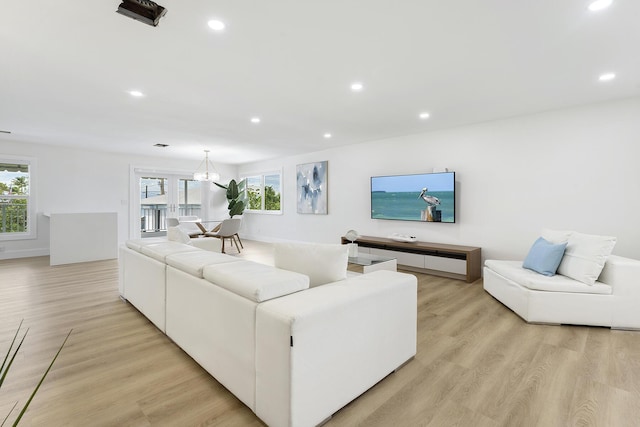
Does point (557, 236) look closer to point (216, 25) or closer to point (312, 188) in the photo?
point (216, 25)

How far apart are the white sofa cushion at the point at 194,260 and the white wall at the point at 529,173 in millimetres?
3868

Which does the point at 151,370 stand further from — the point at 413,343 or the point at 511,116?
the point at 511,116

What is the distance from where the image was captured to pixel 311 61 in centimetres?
279

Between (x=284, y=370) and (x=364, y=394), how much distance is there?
690mm

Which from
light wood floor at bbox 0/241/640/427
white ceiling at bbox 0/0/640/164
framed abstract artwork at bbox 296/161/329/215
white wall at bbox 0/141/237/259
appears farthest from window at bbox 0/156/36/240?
framed abstract artwork at bbox 296/161/329/215

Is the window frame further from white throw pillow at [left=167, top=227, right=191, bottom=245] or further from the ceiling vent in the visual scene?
the ceiling vent

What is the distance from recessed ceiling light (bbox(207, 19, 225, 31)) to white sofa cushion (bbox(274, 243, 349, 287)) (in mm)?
1619

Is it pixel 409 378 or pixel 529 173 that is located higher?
pixel 529 173

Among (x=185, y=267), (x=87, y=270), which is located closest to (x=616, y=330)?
(x=185, y=267)

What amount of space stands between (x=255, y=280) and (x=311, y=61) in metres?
2.04

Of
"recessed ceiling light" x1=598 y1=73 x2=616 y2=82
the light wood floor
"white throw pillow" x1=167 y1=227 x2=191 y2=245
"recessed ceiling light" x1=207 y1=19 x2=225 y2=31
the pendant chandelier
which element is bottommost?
the light wood floor

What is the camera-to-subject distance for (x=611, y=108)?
373 centimetres

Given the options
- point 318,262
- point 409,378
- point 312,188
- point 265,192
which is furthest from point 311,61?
point 265,192

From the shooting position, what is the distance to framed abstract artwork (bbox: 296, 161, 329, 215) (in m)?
6.91
